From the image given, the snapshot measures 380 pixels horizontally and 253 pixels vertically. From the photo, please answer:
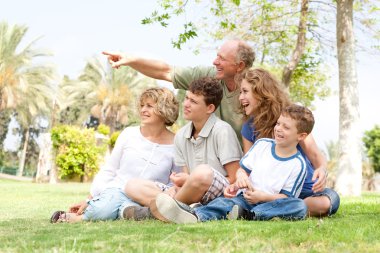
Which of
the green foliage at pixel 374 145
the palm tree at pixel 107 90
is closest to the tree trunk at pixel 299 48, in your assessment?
the green foliage at pixel 374 145

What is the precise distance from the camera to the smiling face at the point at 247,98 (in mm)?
5457

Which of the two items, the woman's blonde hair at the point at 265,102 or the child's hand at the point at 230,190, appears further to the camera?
the woman's blonde hair at the point at 265,102

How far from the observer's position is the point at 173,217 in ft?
14.9

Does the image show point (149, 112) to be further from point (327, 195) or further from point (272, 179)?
point (327, 195)

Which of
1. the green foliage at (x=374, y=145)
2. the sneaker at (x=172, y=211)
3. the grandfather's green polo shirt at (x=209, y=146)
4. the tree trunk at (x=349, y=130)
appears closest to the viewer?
the sneaker at (x=172, y=211)

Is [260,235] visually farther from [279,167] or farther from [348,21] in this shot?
[348,21]

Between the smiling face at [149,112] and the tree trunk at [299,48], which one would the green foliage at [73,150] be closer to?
the tree trunk at [299,48]

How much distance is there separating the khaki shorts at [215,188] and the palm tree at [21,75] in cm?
3650

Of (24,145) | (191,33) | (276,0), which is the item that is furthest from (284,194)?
(24,145)

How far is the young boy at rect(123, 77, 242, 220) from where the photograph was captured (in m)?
5.27

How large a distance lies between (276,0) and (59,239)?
52.0 ft

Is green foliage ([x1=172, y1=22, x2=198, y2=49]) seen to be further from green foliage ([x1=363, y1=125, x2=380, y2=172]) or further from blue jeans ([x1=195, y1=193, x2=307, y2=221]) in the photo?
green foliage ([x1=363, y1=125, x2=380, y2=172])

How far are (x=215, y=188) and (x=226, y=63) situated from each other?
1.63 m

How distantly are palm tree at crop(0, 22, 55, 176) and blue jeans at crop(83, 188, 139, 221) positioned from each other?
117 ft
